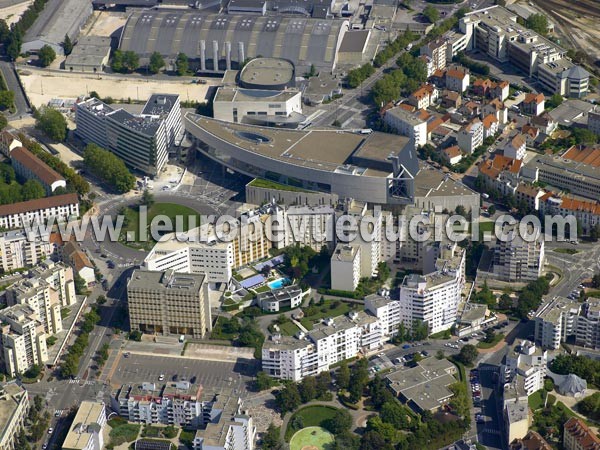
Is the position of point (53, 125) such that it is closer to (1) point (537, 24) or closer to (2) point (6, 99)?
(2) point (6, 99)

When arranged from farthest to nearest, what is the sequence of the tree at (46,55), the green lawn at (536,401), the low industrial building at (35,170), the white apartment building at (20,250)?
1. the tree at (46,55)
2. the low industrial building at (35,170)
3. the white apartment building at (20,250)
4. the green lawn at (536,401)

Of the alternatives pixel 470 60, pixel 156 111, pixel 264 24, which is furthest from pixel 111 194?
pixel 470 60

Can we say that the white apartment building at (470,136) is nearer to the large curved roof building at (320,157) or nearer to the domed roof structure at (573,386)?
the large curved roof building at (320,157)

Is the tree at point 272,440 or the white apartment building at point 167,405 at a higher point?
the white apartment building at point 167,405

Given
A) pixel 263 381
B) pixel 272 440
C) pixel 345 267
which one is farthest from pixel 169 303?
pixel 272 440

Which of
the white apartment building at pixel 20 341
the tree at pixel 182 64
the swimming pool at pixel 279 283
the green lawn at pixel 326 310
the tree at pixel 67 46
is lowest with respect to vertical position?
the green lawn at pixel 326 310

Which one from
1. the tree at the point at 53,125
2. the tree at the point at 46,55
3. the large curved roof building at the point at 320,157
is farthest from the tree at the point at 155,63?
the large curved roof building at the point at 320,157

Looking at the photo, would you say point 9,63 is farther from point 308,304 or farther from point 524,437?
point 524,437
